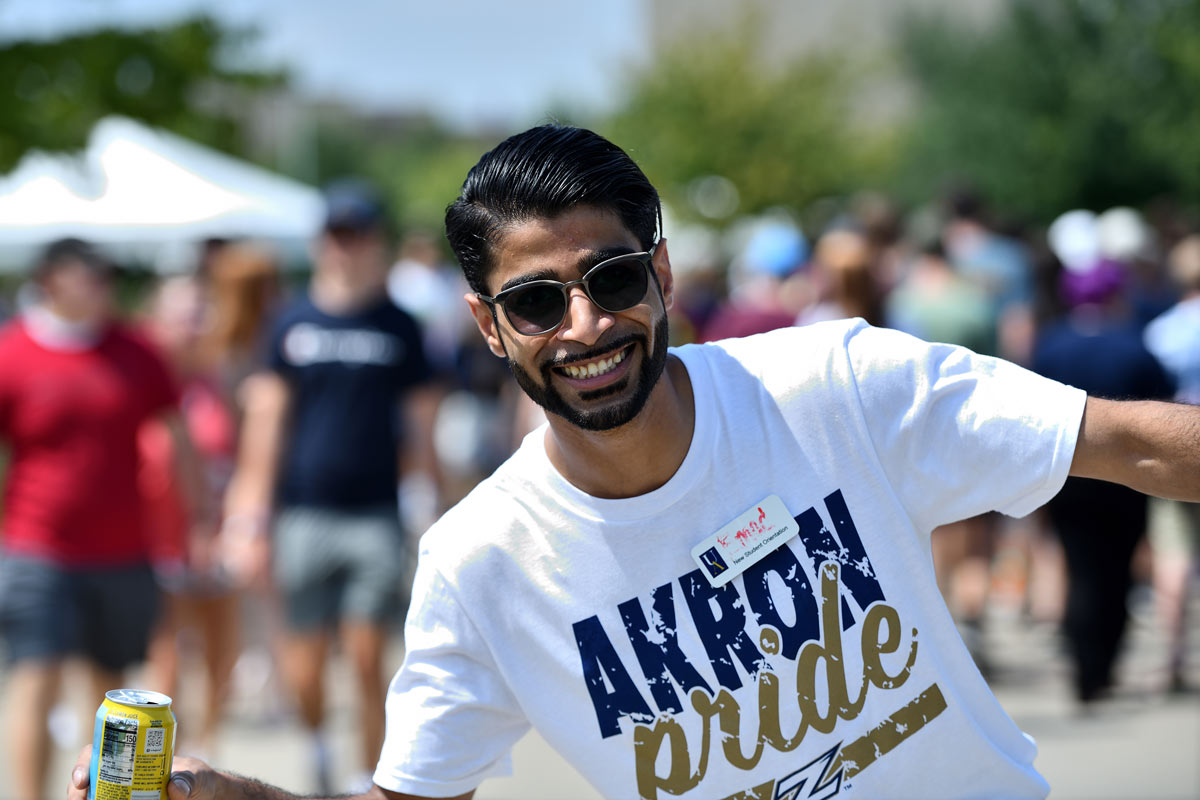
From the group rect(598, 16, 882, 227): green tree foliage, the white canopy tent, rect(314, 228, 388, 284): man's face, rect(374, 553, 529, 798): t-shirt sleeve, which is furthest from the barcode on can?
rect(598, 16, 882, 227): green tree foliage

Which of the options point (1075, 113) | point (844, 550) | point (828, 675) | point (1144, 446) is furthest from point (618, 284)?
point (1075, 113)

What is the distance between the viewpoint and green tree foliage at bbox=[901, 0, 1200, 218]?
76.8 feet

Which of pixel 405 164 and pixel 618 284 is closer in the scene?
pixel 618 284

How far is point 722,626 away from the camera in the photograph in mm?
2518

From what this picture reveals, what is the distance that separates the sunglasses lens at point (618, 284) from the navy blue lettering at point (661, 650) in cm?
48

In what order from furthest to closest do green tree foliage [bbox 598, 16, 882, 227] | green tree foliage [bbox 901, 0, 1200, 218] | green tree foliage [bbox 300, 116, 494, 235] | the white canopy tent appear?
green tree foliage [bbox 300, 116, 494, 235], green tree foliage [bbox 598, 16, 882, 227], green tree foliage [bbox 901, 0, 1200, 218], the white canopy tent

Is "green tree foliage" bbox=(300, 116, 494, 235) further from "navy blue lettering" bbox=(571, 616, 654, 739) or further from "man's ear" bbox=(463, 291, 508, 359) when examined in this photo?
"navy blue lettering" bbox=(571, 616, 654, 739)

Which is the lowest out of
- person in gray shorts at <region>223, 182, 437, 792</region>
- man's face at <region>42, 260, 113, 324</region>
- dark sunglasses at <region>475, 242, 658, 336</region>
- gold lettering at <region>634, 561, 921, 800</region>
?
gold lettering at <region>634, 561, 921, 800</region>

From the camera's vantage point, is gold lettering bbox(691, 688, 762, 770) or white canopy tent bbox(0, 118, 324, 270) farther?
white canopy tent bbox(0, 118, 324, 270)

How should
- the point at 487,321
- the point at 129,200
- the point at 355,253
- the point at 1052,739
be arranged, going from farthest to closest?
the point at 129,200
the point at 1052,739
the point at 355,253
the point at 487,321

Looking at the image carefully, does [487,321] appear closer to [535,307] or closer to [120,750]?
[535,307]

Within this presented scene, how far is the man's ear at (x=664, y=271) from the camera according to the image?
104 inches

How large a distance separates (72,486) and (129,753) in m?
3.74

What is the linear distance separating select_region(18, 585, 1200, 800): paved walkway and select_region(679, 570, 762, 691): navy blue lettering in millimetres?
3825
